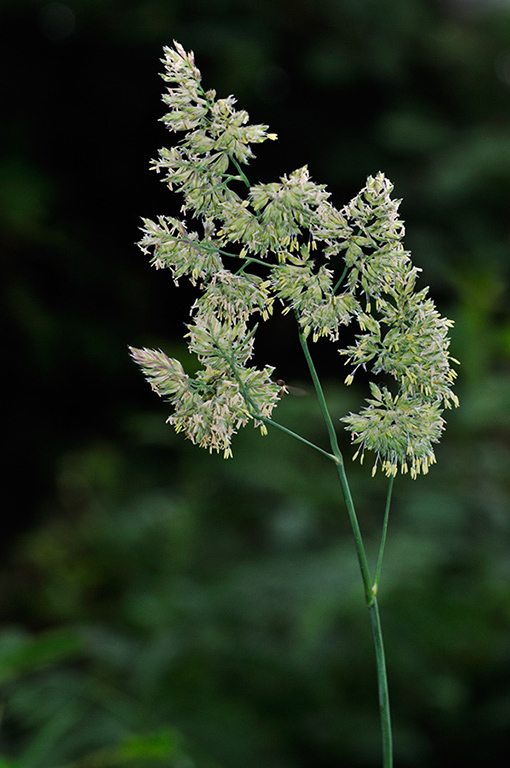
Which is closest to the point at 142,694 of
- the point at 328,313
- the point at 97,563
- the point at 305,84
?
the point at 97,563

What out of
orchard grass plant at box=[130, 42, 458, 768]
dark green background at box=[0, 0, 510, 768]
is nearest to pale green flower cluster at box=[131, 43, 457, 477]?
orchard grass plant at box=[130, 42, 458, 768]

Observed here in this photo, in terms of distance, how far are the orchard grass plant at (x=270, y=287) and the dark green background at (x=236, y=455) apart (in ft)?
2.18

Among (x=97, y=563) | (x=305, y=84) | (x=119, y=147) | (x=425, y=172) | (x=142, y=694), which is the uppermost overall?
(x=305, y=84)

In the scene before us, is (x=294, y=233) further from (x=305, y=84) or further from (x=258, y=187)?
(x=305, y=84)

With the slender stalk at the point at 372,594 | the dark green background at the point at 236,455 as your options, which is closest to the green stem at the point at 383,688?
the slender stalk at the point at 372,594

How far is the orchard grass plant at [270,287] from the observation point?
0.44m

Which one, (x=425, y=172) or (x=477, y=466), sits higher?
(x=425, y=172)

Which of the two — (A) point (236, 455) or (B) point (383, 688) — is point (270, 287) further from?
(A) point (236, 455)

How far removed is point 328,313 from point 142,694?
81.5 inches

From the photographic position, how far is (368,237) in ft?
1.51

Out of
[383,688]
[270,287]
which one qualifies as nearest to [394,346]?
[270,287]

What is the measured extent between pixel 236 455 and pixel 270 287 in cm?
269

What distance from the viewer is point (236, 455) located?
3.13 meters

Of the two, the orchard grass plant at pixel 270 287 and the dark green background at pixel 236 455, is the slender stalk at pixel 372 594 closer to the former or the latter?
the orchard grass plant at pixel 270 287
